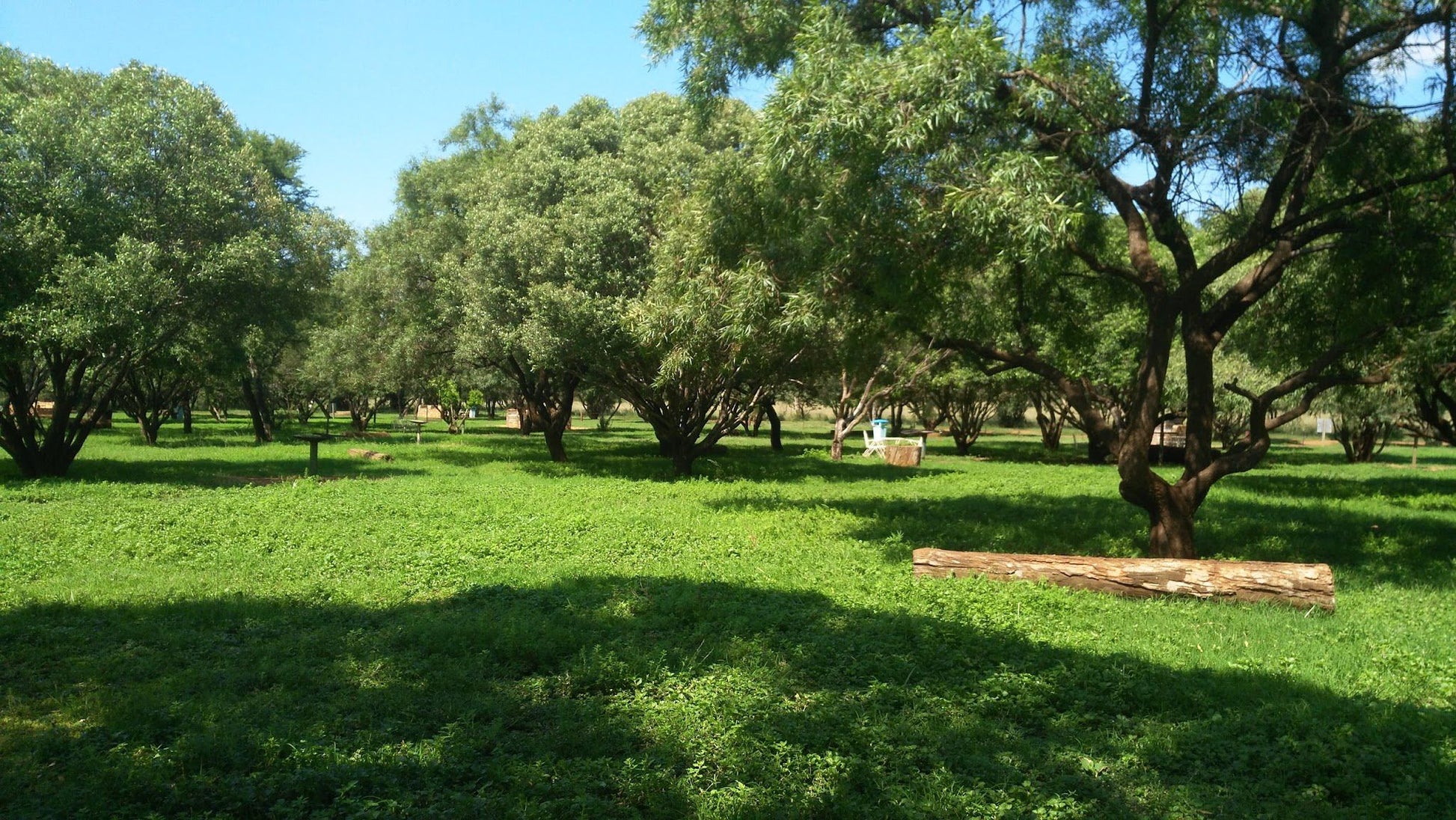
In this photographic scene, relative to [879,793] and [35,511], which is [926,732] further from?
[35,511]

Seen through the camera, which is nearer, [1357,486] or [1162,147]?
[1162,147]

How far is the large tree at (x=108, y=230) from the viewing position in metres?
15.4

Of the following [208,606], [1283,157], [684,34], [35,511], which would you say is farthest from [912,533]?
[35,511]

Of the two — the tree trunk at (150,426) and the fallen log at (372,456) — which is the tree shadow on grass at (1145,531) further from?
the tree trunk at (150,426)

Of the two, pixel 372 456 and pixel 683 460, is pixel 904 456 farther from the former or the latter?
pixel 372 456

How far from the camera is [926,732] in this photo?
16.3 ft

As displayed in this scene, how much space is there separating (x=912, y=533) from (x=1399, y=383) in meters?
8.44

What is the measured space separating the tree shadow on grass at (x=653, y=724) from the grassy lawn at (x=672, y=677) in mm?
22

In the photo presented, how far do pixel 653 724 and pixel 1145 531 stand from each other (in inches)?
384

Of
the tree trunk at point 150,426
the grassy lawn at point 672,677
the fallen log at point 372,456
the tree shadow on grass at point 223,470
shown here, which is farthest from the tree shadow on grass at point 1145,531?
the tree trunk at point 150,426

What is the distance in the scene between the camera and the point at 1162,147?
10.0 meters

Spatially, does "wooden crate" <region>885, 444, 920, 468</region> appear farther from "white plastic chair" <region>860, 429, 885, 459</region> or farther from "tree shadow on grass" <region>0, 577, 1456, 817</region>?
"tree shadow on grass" <region>0, 577, 1456, 817</region>

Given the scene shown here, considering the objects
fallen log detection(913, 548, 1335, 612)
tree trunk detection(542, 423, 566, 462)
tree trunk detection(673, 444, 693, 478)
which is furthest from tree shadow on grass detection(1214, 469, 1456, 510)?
tree trunk detection(542, 423, 566, 462)

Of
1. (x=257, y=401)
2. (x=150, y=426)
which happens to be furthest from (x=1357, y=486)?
(x=257, y=401)
